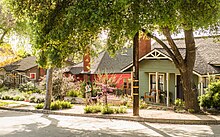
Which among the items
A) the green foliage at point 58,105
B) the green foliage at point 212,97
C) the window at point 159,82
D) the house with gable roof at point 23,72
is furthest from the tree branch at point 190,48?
the house with gable roof at point 23,72

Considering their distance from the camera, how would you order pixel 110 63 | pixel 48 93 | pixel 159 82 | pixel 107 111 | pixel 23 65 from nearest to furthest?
pixel 107 111
pixel 48 93
pixel 159 82
pixel 110 63
pixel 23 65

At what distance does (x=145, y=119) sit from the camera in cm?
1408

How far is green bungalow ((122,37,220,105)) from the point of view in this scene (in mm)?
21359

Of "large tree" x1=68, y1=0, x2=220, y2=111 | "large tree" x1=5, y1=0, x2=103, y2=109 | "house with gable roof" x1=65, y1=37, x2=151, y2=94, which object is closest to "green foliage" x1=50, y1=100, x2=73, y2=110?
"large tree" x1=5, y1=0, x2=103, y2=109

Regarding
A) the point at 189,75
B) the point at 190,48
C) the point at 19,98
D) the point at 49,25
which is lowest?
the point at 19,98

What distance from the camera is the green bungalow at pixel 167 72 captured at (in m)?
21.4

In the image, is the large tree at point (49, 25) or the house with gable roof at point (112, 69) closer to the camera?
the large tree at point (49, 25)

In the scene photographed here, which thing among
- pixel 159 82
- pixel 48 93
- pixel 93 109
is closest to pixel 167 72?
pixel 159 82

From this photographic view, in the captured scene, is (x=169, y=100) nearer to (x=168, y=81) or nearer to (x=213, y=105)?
(x=168, y=81)

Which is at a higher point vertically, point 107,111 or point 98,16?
point 98,16

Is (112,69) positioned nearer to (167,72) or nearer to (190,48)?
(167,72)

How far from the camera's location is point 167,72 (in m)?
22.4

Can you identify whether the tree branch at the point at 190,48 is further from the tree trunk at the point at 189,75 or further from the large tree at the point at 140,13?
the large tree at the point at 140,13

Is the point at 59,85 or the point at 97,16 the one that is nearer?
the point at 97,16
